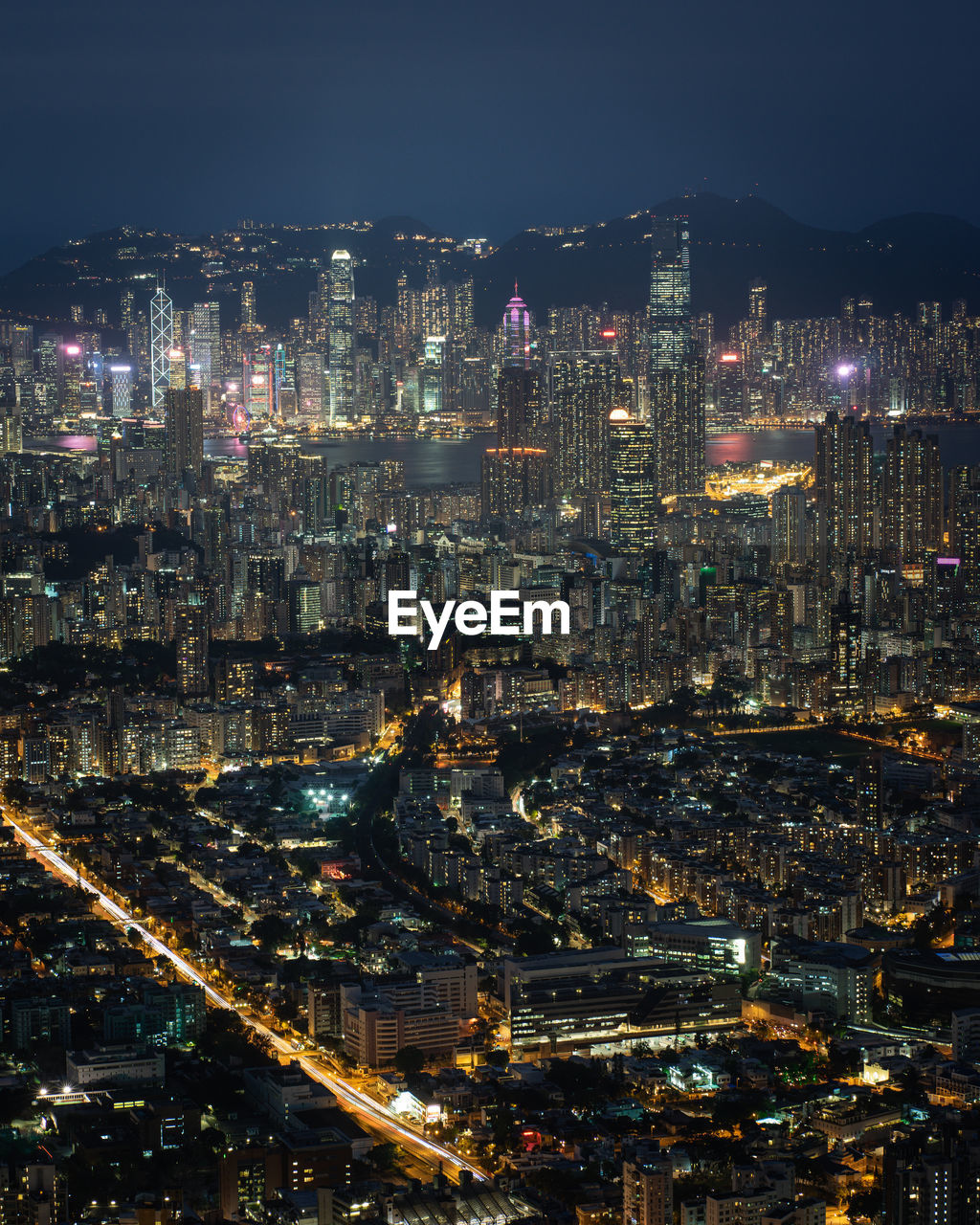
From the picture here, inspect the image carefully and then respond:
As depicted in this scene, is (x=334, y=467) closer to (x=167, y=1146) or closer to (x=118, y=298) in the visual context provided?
(x=118, y=298)

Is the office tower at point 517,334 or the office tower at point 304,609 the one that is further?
the office tower at point 517,334

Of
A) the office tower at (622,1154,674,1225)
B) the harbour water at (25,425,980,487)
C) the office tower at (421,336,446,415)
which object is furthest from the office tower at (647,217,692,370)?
the office tower at (622,1154,674,1225)

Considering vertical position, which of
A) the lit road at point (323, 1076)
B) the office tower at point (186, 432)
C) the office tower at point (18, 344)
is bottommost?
the lit road at point (323, 1076)

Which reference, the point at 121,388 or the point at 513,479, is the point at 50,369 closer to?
the point at 121,388

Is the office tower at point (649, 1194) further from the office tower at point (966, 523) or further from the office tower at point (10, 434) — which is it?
the office tower at point (10, 434)

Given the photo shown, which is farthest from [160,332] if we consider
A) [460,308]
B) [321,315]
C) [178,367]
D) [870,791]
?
[870,791]

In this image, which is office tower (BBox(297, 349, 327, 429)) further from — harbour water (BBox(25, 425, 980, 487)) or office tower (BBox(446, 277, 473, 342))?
office tower (BBox(446, 277, 473, 342))

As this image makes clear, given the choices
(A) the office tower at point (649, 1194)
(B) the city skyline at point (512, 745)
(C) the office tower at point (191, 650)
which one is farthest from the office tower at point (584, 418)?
(A) the office tower at point (649, 1194)
